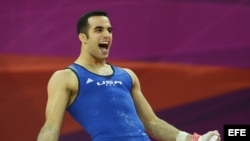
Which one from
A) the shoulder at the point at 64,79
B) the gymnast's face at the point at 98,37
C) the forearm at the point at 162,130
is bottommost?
the forearm at the point at 162,130

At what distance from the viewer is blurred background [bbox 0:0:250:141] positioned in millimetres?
3656

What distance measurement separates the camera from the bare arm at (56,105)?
247 centimetres

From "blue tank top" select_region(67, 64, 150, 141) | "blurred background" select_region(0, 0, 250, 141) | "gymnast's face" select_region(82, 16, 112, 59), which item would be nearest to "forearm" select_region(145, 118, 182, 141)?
"blue tank top" select_region(67, 64, 150, 141)

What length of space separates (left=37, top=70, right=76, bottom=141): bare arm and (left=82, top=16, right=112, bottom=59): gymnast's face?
0.57ft

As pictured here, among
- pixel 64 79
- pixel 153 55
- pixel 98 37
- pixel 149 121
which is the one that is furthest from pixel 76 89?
pixel 153 55

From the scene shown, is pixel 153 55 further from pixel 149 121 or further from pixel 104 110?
pixel 104 110

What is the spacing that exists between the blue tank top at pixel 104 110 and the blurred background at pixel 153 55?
1.02 m

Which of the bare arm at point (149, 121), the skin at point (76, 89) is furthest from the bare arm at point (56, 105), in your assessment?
the bare arm at point (149, 121)

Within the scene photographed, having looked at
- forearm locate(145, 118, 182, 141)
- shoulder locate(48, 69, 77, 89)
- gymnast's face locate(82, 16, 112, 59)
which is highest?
gymnast's face locate(82, 16, 112, 59)

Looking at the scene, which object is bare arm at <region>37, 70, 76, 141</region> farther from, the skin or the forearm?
the forearm

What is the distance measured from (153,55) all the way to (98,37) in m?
1.04

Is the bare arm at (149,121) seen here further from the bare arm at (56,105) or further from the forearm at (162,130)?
the bare arm at (56,105)

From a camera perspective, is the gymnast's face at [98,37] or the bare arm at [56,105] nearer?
the bare arm at [56,105]

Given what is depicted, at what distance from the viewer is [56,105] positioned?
8.28 feet
